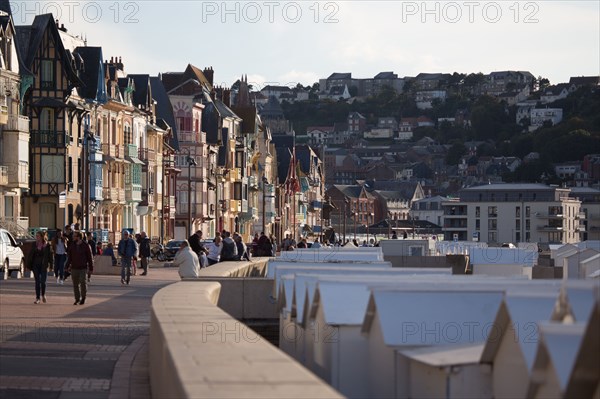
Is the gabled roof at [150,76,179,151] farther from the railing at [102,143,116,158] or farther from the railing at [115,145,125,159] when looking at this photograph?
the railing at [102,143,116,158]

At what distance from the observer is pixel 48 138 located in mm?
79188

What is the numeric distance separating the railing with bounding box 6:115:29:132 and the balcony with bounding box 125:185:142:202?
72.8 ft

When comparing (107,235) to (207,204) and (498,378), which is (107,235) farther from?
(498,378)

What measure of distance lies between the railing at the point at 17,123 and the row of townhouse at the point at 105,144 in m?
0.04

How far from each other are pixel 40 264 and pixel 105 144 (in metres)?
55.7

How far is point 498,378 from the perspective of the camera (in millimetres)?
14016

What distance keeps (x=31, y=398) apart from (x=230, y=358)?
5176 mm

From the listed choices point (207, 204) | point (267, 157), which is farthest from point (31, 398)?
point (267, 157)

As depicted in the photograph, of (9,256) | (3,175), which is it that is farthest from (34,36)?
Answer: (9,256)

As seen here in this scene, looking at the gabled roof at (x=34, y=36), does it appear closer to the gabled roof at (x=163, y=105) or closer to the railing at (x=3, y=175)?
the railing at (x=3, y=175)

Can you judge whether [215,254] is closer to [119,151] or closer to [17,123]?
[17,123]

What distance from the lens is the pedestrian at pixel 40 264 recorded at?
34250 millimetres

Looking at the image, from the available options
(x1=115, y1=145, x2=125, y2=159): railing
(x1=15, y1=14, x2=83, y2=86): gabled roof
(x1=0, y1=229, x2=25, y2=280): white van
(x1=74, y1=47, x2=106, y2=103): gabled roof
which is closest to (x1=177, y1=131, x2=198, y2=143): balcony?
(x1=115, y1=145, x2=125, y2=159): railing

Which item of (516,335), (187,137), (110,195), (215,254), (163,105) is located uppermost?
(163,105)
